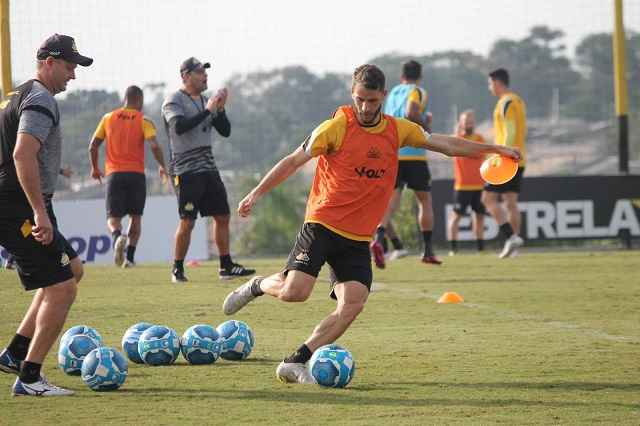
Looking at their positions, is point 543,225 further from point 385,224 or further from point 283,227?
point 283,227

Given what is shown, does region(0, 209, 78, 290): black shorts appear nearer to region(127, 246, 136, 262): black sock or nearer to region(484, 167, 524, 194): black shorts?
region(127, 246, 136, 262): black sock

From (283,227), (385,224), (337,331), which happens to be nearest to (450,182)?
(385,224)

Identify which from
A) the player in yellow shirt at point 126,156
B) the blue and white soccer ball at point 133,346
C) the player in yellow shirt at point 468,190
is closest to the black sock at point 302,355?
the blue and white soccer ball at point 133,346

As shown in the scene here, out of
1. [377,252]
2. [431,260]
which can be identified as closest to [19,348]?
[377,252]

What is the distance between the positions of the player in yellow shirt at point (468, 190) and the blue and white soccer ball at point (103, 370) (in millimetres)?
11652

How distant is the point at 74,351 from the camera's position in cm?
654

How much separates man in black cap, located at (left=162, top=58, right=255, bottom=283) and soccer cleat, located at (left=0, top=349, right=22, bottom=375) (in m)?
5.29

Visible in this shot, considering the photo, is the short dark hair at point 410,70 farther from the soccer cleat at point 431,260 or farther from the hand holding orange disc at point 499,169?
the hand holding orange disc at point 499,169

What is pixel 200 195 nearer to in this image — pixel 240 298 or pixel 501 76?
pixel 240 298

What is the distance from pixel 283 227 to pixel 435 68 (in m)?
6.61

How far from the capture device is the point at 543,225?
18.4 meters

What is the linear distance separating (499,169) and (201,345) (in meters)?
2.40

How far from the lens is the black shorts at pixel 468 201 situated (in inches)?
680

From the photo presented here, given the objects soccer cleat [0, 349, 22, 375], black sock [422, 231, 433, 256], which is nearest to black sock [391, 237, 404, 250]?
black sock [422, 231, 433, 256]
